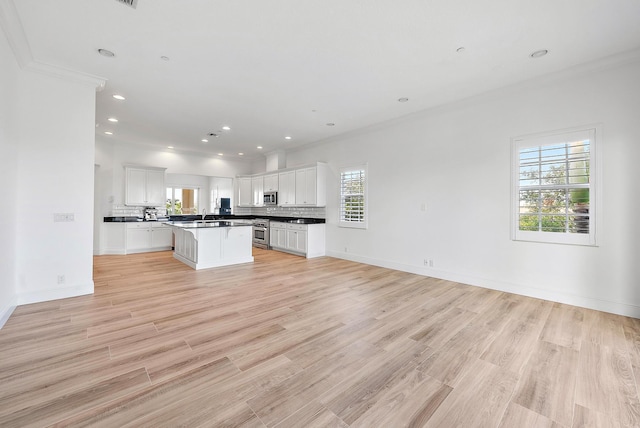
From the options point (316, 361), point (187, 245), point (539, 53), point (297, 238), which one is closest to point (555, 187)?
point (539, 53)

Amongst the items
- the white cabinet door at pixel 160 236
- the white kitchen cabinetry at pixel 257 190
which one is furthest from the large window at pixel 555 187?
the white cabinet door at pixel 160 236

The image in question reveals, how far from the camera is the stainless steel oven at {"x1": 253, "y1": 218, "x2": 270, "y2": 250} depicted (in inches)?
322

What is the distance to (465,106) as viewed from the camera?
14.7ft

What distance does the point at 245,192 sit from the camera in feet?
31.1

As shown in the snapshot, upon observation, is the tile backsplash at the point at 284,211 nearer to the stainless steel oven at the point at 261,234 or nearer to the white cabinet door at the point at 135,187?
the stainless steel oven at the point at 261,234

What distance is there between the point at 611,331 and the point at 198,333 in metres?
4.20

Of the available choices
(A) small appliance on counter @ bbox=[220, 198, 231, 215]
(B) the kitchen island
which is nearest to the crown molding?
(B) the kitchen island

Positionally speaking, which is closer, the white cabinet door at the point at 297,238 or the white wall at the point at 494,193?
the white wall at the point at 494,193

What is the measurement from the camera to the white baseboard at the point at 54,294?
3354 mm

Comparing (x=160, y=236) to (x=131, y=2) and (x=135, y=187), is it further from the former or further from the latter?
(x=131, y=2)

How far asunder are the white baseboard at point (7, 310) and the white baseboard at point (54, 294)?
93mm

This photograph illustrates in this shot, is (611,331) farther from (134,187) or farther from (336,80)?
(134,187)

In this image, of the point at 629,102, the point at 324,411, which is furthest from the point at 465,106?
the point at 324,411

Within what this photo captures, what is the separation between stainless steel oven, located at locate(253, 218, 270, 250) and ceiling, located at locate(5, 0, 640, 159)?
4.14 meters
